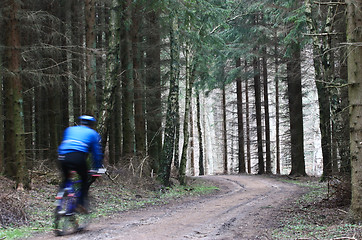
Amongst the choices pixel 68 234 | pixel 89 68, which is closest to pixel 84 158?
pixel 68 234

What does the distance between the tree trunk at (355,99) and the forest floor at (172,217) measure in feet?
2.02

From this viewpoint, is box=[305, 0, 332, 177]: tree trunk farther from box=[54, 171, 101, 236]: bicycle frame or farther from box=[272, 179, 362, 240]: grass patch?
box=[54, 171, 101, 236]: bicycle frame

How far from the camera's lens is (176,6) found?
13805mm

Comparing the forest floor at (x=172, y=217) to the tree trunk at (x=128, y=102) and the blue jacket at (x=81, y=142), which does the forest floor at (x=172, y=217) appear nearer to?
the blue jacket at (x=81, y=142)

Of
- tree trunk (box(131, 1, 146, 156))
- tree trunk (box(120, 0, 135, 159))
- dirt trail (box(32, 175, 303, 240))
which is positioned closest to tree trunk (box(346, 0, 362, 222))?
dirt trail (box(32, 175, 303, 240))

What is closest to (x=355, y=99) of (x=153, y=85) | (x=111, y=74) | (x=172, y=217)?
(x=172, y=217)

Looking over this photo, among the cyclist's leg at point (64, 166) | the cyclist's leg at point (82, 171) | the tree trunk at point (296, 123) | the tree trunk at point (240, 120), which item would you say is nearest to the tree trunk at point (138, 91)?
the cyclist's leg at point (82, 171)

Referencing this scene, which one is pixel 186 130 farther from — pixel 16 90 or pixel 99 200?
pixel 16 90

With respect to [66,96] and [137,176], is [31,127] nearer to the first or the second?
[66,96]

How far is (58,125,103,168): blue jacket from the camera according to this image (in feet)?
21.0

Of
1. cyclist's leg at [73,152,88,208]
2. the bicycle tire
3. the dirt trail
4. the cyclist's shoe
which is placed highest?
cyclist's leg at [73,152,88,208]

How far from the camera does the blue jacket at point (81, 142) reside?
6414 mm

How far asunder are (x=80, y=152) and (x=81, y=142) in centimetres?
18

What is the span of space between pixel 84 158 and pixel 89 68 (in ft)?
25.9
